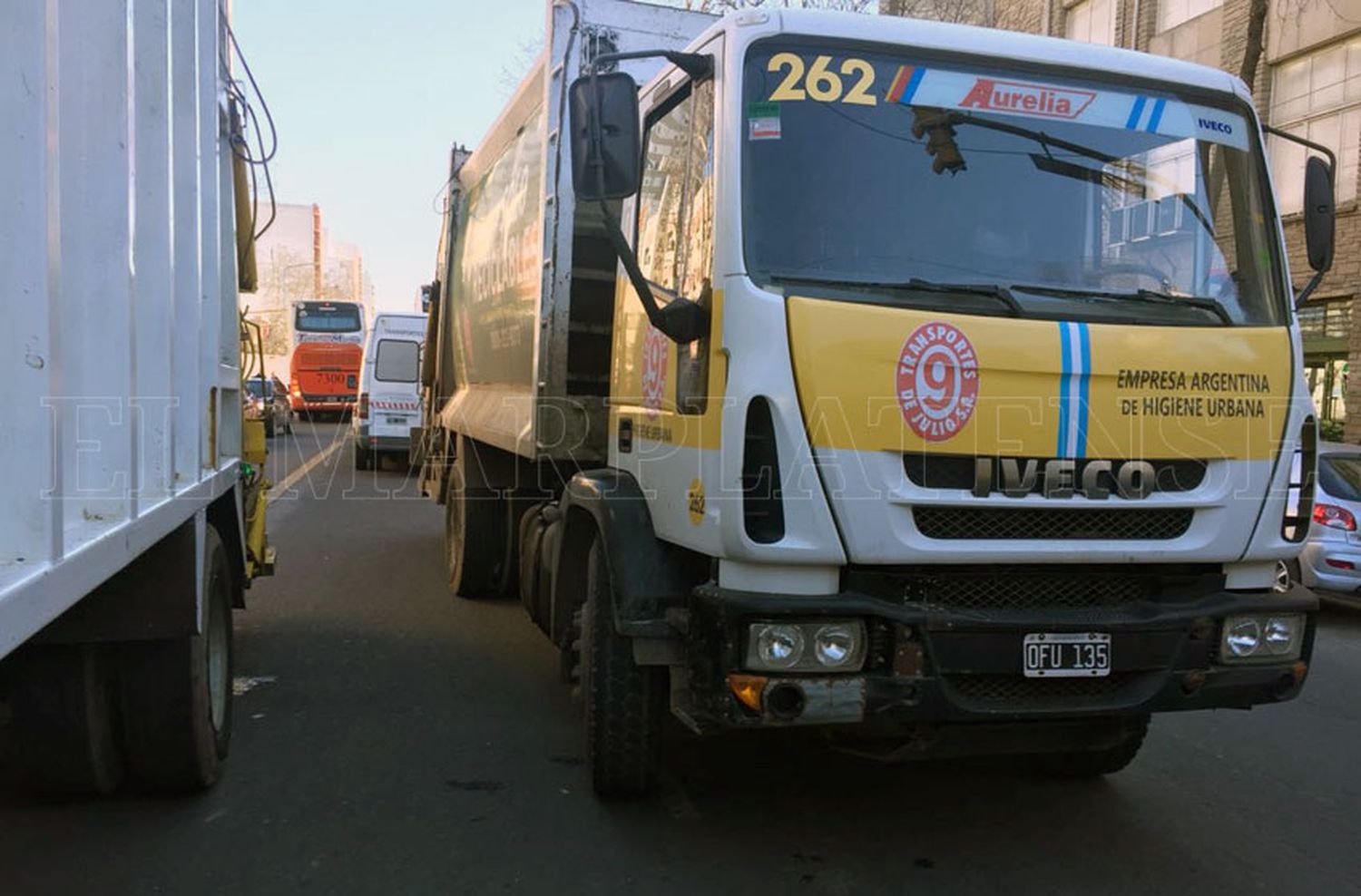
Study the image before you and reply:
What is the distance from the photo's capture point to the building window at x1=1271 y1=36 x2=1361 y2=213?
52.0ft

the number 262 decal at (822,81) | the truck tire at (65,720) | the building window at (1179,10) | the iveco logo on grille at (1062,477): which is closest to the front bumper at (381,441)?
the truck tire at (65,720)

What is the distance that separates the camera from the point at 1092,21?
2100 cm

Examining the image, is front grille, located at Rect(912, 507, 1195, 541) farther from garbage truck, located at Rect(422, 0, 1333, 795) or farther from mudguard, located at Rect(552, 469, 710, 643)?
mudguard, located at Rect(552, 469, 710, 643)

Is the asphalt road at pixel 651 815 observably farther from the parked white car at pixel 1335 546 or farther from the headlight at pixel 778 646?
the parked white car at pixel 1335 546

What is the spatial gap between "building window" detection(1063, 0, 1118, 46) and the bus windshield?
A: 74.5 ft

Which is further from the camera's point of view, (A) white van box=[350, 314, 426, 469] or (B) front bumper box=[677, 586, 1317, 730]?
(A) white van box=[350, 314, 426, 469]

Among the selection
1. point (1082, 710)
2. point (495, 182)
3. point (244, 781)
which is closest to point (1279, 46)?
point (495, 182)

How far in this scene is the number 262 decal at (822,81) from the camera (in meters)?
Answer: 3.51

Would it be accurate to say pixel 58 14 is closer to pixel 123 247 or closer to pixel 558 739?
pixel 123 247

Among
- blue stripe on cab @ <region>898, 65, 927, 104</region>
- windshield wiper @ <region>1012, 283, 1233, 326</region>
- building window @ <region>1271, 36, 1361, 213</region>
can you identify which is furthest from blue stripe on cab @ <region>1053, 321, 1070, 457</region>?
building window @ <region>1271, 36, 1361, 213</region>

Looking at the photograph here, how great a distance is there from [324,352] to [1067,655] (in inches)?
1329

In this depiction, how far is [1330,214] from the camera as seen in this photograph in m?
4.13

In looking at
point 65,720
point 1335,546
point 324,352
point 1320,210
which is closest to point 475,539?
point 65,720

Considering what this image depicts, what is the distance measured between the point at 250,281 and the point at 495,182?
1882 mm
